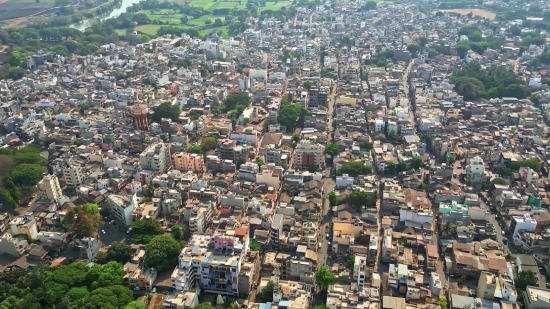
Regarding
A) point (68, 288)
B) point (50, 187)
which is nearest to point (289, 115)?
point (50, 187)

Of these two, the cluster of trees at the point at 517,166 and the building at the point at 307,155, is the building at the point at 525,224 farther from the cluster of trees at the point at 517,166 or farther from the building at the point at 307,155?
the building at the point at 307,155

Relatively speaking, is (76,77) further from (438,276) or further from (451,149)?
(438,276)

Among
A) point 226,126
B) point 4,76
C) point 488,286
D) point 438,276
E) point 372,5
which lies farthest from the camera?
point 372,5

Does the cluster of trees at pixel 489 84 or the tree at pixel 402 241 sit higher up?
the cluster of trees at pixel 489 84

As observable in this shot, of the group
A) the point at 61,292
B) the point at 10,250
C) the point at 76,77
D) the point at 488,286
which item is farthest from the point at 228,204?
the point at 76,77

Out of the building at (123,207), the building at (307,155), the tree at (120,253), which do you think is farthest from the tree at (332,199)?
the tree at (120,253)
